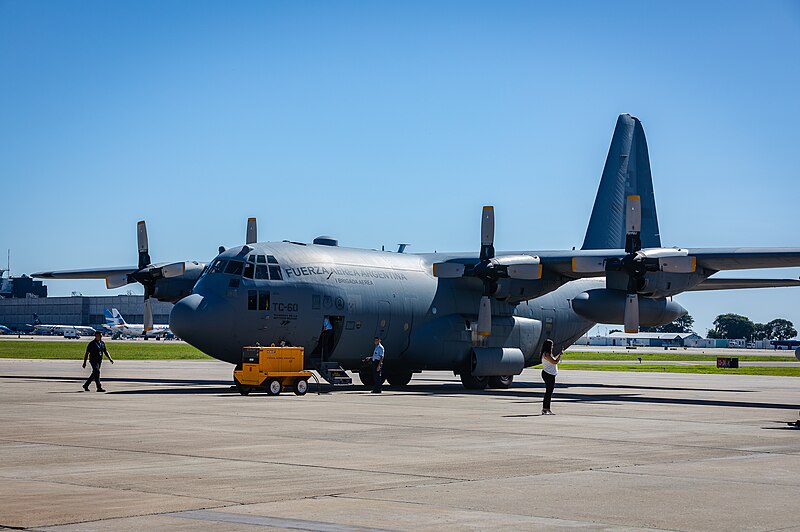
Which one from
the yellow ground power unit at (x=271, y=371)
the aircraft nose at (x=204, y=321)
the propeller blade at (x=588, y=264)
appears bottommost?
the yellow ground power unit at (x=271, y=371)

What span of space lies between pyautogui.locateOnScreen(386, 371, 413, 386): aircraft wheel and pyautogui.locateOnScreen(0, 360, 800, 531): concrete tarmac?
29.4 feet

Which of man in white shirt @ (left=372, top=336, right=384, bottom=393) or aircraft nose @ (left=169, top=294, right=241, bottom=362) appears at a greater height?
aircraft nose @ (left=169, top=294, right=241, bottom=362)

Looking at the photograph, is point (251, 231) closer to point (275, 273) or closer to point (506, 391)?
point (275, 273)

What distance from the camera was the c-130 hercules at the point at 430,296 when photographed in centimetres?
2934

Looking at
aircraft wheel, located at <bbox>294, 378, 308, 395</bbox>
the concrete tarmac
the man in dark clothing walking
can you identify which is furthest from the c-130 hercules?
the concrete tarmac

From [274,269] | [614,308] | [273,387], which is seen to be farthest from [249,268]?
[614,308]

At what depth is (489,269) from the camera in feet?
107

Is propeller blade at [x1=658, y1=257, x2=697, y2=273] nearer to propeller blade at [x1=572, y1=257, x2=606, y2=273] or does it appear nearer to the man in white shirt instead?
propeller blade at [x1=572, y1=257, x2=606, y2=273]

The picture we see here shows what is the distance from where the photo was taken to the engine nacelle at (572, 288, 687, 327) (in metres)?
31.7

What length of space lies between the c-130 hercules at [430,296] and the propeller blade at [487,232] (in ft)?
0.11

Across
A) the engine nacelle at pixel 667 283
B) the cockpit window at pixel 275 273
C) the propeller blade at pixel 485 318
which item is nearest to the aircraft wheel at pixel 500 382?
the propeller blade at pixel 485 318

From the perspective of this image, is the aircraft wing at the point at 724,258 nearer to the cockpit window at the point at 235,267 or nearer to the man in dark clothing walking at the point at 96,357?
the cockpit window at the point at 235,267

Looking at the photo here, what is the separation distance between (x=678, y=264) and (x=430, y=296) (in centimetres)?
825

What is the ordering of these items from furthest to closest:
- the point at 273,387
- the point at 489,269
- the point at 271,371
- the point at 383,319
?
1. the point at 489,269
2. the point at 383,319
3. the point at 271,371
4. the point at 273,387
